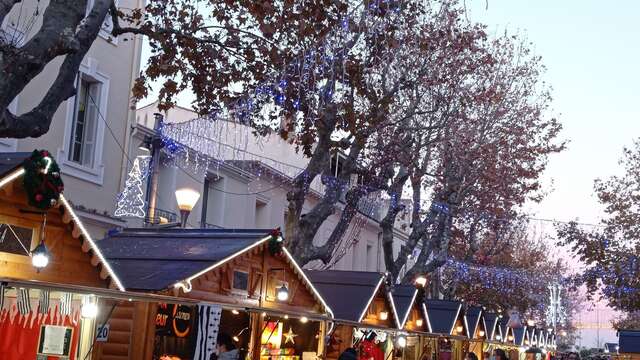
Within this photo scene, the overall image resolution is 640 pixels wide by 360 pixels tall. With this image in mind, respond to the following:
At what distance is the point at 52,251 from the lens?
38.7ft

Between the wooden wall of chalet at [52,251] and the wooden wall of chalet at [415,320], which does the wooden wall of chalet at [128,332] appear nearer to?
the wooden wall of chalet at [52,251]

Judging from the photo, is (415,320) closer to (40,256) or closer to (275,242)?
(275,242)

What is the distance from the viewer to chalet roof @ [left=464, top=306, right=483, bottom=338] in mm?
30422

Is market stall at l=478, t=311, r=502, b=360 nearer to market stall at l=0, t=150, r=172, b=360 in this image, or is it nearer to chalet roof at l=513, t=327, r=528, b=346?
chalet roof at l=513, t=327, r=528, b=346

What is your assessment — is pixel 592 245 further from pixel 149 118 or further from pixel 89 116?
pixel 89 116

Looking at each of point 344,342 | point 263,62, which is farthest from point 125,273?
point 344,342

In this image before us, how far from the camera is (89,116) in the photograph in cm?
1895

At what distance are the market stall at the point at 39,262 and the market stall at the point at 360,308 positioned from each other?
9056 mm

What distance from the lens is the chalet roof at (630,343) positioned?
30.8m

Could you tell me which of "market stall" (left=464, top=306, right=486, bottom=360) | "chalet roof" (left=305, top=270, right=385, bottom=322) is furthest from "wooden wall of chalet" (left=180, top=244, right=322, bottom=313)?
"market stall" (left=464, top=306, right=486, bottom=360)

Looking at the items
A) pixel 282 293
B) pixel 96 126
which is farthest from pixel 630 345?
pixel 96 126

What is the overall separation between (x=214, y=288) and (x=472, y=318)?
18.1 meters

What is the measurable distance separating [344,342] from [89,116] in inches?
320

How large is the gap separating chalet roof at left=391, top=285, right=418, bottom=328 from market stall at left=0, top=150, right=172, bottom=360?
12732 mm
